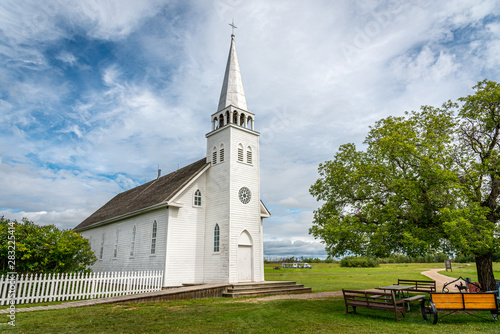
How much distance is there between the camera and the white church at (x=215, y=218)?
66.3 feet

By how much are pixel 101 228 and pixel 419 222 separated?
26.6 metres

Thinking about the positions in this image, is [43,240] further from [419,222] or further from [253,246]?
[419,222]

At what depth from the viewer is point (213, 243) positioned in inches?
826

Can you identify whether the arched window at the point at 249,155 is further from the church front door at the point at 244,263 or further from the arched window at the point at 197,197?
the church front door at the point at 244,263

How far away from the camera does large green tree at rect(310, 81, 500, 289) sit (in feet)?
41.7

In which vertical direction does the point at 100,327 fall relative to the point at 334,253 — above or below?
below

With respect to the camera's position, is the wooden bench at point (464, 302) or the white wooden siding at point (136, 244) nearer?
the wooden bench at point (464, 302)

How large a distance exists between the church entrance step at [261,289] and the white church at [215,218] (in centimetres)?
149

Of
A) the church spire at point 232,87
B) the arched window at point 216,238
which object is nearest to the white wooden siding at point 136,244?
the arched window at point 216,238

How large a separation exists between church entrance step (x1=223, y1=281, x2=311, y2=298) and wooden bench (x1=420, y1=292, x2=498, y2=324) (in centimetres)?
987

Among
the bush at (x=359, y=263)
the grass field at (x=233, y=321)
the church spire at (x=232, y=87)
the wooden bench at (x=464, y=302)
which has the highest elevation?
the church spire at (x=232, y=87)

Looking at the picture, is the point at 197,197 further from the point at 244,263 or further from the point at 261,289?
the point at 261,289

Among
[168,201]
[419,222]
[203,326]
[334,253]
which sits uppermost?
[168,201]

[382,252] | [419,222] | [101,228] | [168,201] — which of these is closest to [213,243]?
[168,201]
